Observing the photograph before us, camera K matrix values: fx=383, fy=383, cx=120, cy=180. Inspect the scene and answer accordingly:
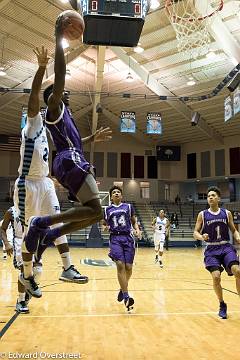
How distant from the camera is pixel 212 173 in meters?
33.3

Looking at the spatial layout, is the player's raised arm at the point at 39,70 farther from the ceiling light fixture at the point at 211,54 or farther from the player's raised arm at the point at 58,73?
the ceiling light fixture at the point at 211,54

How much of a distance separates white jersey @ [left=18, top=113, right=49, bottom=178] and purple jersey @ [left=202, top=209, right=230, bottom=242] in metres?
3.26

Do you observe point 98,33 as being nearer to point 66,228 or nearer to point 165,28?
point 66,228

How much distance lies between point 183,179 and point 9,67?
20.0m

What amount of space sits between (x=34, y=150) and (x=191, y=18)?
805cm

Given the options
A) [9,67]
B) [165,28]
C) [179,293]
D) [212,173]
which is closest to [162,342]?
[179,293]

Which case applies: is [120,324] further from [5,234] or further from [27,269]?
[27,269]

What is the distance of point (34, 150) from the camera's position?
4410mm

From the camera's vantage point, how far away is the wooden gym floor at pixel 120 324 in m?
4.34

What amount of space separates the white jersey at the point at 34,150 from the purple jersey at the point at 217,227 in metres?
3.26

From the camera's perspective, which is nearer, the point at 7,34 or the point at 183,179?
the point at 7,34

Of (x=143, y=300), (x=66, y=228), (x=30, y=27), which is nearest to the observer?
(x=66, y=228)

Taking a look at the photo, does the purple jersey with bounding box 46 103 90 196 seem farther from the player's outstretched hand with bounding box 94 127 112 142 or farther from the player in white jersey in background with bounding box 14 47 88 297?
the player's outstretched hand with bounding box 94 127 112 142

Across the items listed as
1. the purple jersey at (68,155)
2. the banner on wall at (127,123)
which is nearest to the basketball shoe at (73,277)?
the purple jersey at (68,155)
